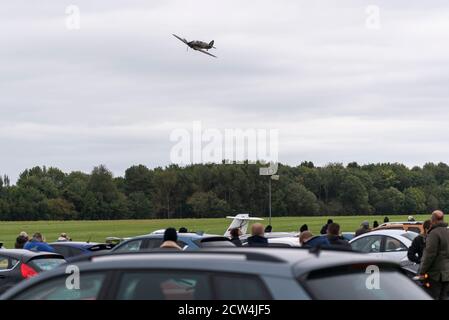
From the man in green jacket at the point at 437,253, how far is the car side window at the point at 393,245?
21.0ft

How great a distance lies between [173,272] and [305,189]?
451ft

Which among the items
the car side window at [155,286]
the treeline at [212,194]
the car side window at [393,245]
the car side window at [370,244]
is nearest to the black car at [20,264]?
the car side window at [370,244]

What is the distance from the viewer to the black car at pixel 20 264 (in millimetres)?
16359

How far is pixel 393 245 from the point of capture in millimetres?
20219

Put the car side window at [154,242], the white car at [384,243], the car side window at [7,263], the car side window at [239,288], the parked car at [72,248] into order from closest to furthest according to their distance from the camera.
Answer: the car side window at [239,288]
the car side window at [7,263]
the car side window at [154,242]
the white car at [384,243]
the parked car at [72,248]

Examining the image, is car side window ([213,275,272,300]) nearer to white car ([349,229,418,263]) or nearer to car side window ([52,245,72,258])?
white car ([349,229,418,263])

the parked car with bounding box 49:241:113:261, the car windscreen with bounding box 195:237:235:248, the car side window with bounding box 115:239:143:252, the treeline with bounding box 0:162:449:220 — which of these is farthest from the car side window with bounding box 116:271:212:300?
the treeline with bounding box 0:162:449:220

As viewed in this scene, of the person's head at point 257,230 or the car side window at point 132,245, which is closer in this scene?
the person's head at point 257,230

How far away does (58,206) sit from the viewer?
134625mm

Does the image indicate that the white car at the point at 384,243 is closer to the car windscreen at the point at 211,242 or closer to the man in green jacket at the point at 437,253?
the car windscreen at the point at 211,242

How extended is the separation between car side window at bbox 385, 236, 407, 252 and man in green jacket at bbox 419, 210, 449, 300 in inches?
252

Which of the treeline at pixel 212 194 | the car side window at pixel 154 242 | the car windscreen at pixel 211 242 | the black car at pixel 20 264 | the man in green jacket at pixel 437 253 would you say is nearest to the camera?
the man in green jacket at pixel 437 253

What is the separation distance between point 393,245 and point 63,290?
49.1ft
